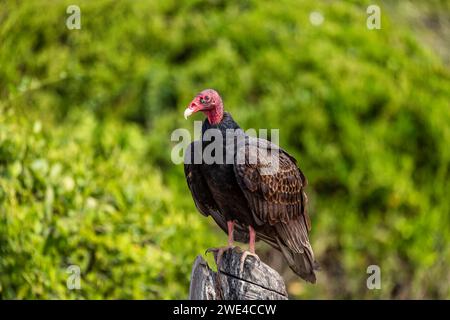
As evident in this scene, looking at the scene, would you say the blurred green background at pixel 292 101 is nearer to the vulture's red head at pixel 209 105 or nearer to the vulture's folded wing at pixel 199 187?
the vulture's folded wing at pixel 199 187

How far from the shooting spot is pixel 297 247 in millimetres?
4379

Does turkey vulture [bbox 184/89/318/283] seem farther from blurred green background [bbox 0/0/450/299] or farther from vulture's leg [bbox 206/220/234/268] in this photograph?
→ blurred green background [bbox 0/0/450/299]

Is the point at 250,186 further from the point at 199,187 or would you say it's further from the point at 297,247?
the point at 297,247

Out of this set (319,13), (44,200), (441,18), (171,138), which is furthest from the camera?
(441,18)

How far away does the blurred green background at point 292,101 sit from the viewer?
820 cm

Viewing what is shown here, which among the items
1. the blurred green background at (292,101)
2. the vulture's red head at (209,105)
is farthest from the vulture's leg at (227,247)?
the blurred green background at (292,101)

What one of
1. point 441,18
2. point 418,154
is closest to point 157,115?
point 418,154

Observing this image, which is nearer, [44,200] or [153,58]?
[44,200]

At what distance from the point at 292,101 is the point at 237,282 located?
15.0 feet

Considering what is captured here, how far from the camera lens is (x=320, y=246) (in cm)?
827

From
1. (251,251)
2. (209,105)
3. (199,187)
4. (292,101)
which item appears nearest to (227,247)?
(251,251)

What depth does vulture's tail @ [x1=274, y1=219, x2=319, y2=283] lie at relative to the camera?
4.39 m

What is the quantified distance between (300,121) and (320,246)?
1196 mm

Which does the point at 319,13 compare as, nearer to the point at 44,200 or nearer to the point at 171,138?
the point at 171,138
